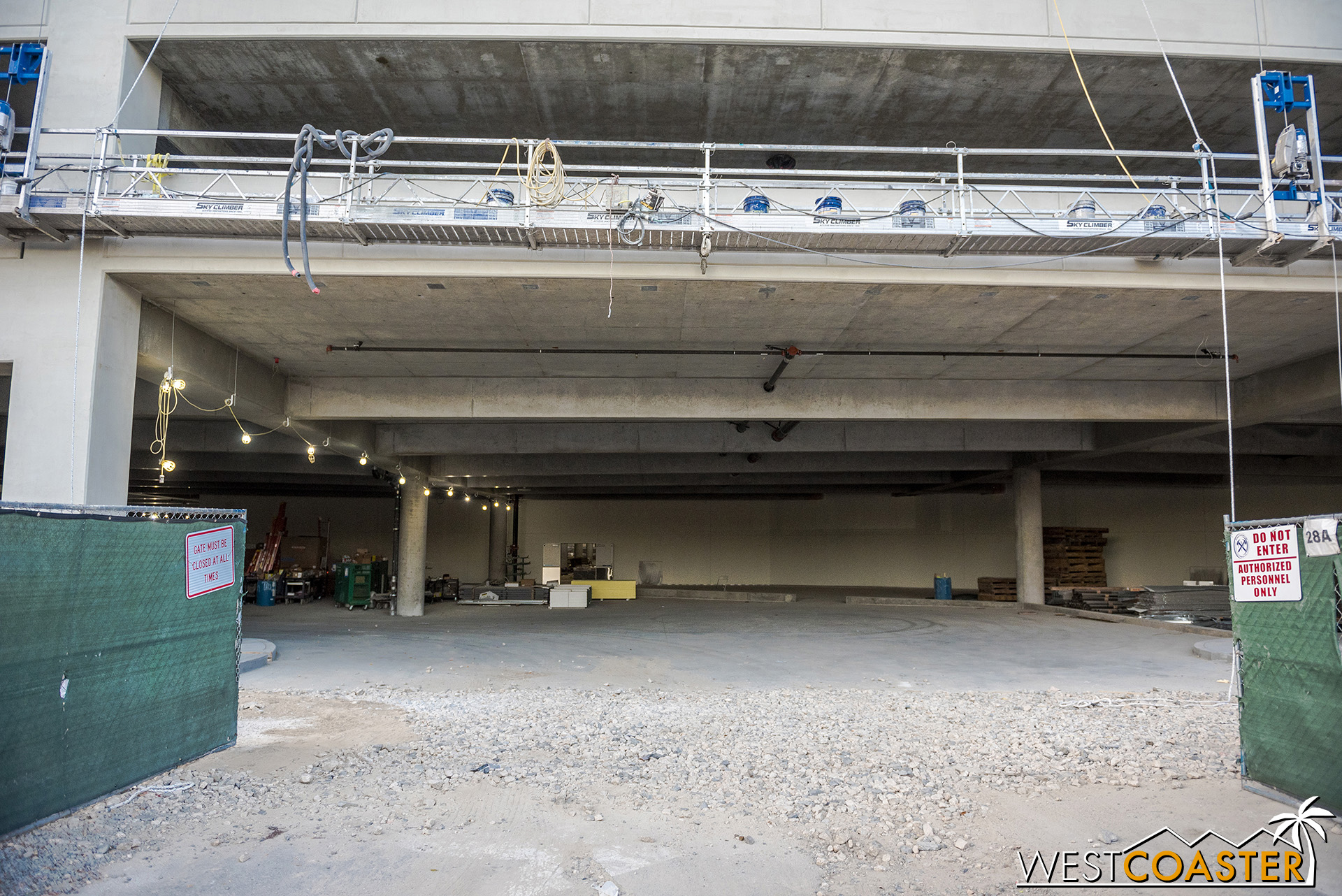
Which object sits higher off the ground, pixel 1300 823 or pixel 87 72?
pixel 87 72

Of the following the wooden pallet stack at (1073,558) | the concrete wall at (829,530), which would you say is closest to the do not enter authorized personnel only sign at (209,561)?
the wooden pallet stack at (1073,558)

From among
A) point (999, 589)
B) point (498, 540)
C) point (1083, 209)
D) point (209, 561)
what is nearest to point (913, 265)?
point (1083, 209)

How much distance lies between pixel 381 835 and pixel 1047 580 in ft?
99.5

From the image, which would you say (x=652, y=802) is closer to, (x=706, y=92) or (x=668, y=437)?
(x=706, y=92)

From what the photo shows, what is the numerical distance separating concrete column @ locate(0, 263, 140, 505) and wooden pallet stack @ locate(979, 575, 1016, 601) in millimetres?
28084

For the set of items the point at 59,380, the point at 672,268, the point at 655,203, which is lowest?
the point at 59,380

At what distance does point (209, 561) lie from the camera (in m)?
6.76

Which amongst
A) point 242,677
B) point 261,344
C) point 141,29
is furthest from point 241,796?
point 141,29

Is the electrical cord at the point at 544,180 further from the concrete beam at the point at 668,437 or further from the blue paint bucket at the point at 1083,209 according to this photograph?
the concrete beam at the point at 668,437

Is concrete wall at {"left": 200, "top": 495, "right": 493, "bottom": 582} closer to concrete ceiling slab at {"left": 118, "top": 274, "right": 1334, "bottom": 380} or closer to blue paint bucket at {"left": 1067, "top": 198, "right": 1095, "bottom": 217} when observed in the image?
concrete ceiling slab at {"left": 118, "top": 274, "right": 1334, "bottom": 380}

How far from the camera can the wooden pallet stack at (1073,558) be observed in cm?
3050

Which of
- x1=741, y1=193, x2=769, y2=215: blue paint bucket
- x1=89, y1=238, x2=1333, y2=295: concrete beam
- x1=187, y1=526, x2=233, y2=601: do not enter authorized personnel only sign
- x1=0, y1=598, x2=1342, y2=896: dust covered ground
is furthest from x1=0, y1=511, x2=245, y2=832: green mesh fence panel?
x1=741, y1=193, x2=769, y2=215: blue paint bucket

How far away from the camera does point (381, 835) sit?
5.37 m

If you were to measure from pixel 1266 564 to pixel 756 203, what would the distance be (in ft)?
22.8
